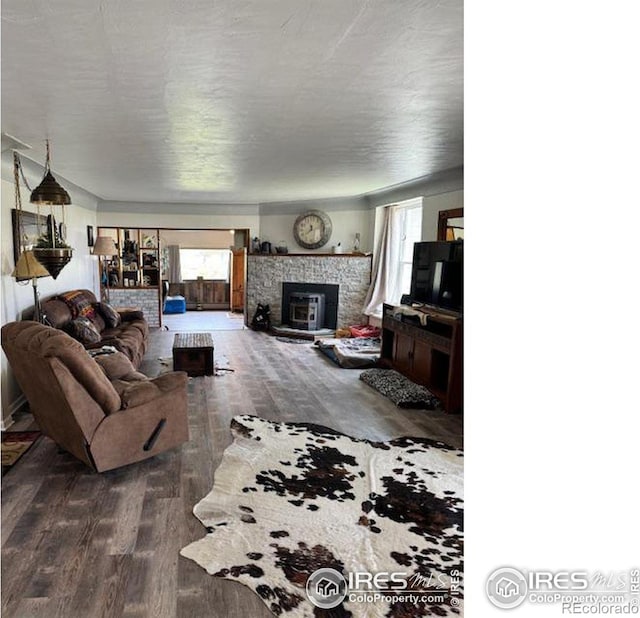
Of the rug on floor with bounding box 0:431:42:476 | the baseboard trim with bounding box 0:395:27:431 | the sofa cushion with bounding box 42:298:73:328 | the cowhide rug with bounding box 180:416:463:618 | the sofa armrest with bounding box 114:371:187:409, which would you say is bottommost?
the cowhide rug with bounding box 180:416:463:618

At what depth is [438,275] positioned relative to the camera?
529 cm

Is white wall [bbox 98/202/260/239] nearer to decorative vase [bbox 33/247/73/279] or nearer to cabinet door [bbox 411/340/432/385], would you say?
cabinet door [bbox 411/340/432/385]

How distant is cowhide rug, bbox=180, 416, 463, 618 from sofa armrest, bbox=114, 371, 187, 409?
25.6 inches

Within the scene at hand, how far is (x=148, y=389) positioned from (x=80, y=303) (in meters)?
3.46

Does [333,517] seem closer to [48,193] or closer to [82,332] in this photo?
[48,193]

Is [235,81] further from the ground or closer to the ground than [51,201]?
further from the ground

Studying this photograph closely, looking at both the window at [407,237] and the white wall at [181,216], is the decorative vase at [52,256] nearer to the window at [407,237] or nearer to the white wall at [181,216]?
the window at [407,237]

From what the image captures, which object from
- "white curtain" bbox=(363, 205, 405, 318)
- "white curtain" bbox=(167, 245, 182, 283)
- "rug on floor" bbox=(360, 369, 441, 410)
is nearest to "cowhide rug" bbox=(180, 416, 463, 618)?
"rug on floor" bbox=(360, 369, 441, 410)

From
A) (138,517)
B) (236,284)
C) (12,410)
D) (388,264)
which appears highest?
(388,264)

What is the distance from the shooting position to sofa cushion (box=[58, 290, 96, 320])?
588cm

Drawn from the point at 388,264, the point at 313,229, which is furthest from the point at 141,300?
the point at 388,264

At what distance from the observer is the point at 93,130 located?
3.75 m
